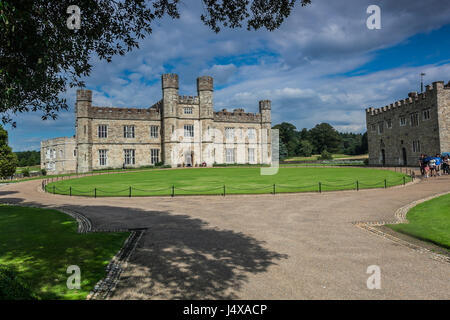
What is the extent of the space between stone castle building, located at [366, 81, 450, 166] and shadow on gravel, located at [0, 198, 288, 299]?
1331 inches

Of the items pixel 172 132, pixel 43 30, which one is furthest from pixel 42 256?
pixel 172 132

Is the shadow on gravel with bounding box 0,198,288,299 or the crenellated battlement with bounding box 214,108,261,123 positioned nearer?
the shadow on gravel with bounding box 0,198,288,299

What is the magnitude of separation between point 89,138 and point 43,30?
3856 centimetres

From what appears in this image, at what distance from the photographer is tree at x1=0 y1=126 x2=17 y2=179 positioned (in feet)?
83.6

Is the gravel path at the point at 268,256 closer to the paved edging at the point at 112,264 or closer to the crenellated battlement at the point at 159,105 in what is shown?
the paved edging at the point at 112,264

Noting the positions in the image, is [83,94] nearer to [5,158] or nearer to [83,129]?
[83,129]

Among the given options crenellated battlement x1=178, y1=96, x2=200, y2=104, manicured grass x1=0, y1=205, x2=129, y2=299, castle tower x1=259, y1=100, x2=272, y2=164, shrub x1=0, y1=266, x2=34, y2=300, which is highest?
crenellated battlement x1=178, y1=96, x2=200, y2=104

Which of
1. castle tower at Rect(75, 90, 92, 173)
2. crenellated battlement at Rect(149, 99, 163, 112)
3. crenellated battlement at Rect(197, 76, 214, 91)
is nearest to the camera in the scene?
castle tower at Rect(75, 90, 92, 173)

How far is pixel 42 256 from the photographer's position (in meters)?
6.30

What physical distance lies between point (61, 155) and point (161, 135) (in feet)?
58.4

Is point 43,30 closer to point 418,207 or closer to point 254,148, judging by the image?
point 418,207

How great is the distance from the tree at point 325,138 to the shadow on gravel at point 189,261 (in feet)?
305

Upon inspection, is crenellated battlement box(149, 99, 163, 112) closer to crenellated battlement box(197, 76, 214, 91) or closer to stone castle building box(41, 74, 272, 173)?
stone castle building box(41, 74, 272, 173)

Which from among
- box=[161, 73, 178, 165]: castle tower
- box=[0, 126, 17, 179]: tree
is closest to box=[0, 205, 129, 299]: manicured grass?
box=[0, 126, 17, 179]: tree
